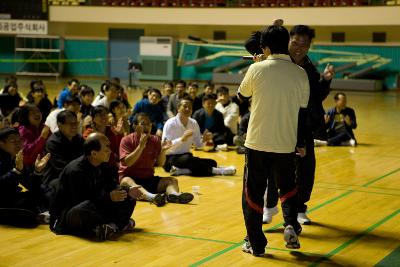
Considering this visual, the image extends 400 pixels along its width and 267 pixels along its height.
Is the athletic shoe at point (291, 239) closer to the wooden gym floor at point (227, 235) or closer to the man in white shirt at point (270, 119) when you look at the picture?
the wooden gym floor at point (227, 235)

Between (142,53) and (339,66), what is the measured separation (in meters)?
7.73

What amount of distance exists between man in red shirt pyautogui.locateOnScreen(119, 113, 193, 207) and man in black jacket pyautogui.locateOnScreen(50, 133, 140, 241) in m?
1.29

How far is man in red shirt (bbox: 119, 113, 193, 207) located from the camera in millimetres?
7316

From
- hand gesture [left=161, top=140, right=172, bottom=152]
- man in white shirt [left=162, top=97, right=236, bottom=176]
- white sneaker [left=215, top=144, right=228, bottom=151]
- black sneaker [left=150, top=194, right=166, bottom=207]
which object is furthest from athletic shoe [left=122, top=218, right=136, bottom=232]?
white sneaker [left=215, top=144, right=228, bottom=151]

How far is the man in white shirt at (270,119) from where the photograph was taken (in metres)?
5.21

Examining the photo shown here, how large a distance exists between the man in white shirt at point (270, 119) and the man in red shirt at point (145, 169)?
2.10 metres

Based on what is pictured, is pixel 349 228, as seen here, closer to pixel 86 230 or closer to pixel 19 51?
pixel 86 230

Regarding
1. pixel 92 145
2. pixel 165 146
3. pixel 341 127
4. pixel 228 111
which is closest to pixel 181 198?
pixel 165 146

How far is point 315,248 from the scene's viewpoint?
5609 millimetres

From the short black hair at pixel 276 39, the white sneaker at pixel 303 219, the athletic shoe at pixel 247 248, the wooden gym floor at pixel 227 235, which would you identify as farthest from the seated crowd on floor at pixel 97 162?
the short black hair at pixel 276 39

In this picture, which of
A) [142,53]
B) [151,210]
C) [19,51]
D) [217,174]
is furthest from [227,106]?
[19,51]

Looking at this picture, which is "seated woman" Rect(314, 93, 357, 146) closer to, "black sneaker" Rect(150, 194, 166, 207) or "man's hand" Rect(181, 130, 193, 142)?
"man's hand" Rect(181, 130, 193, 142)

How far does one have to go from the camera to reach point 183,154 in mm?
9141

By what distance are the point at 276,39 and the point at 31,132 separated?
3605mm
